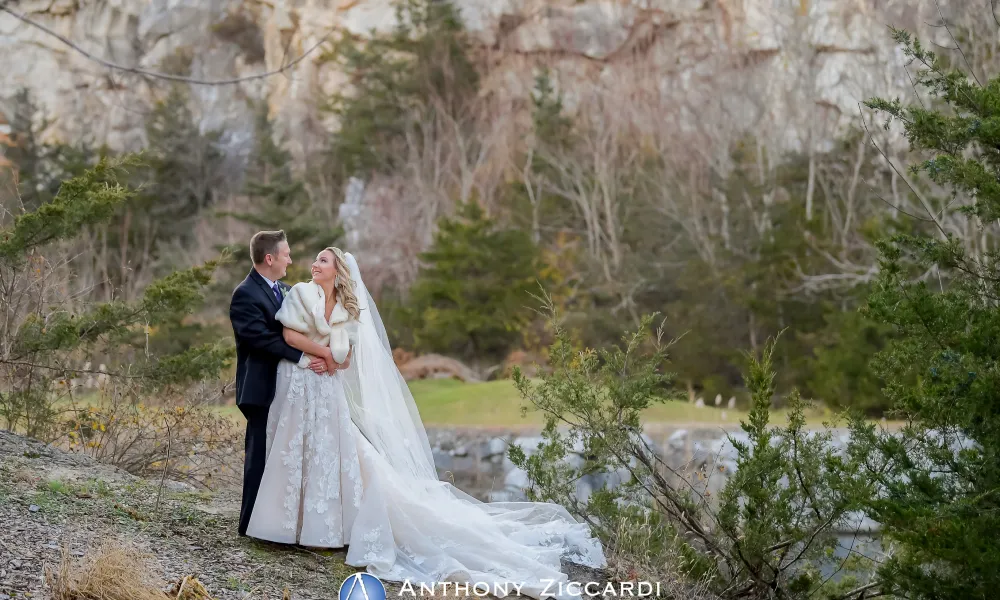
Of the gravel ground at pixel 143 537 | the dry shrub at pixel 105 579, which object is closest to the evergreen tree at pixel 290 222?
the gravel ground at pixel 143 537

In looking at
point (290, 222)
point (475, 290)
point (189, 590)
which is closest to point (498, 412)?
point (475, 290)

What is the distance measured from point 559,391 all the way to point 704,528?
4.94 feet

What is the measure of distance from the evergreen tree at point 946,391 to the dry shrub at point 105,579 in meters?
3.65

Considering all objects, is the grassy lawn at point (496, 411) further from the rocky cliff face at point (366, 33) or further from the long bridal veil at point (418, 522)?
the rocky cliff face at point (366, 33)

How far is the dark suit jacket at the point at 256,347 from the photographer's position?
5.75 metres

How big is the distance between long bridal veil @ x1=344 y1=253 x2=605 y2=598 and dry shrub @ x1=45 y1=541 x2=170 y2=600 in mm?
1185

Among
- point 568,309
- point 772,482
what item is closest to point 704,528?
point 772,482

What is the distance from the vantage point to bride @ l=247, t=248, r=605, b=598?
5594mm

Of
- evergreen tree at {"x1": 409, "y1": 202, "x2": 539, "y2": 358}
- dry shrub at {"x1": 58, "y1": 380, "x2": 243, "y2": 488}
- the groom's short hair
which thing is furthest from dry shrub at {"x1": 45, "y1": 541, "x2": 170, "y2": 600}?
evergreen tree at {"x1": 409, "y1": 202, "x2": 539, "y2": 358}

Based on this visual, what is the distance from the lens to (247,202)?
3159 centimetres

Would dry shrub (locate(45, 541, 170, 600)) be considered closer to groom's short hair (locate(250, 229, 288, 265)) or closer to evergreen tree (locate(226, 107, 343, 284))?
groom's short hair (locate(250, 229, 288, 265))

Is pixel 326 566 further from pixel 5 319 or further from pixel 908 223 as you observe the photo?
pixel 908 223

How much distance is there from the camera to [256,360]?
579 cm

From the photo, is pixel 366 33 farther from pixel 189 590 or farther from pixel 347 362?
pixel 189 590
